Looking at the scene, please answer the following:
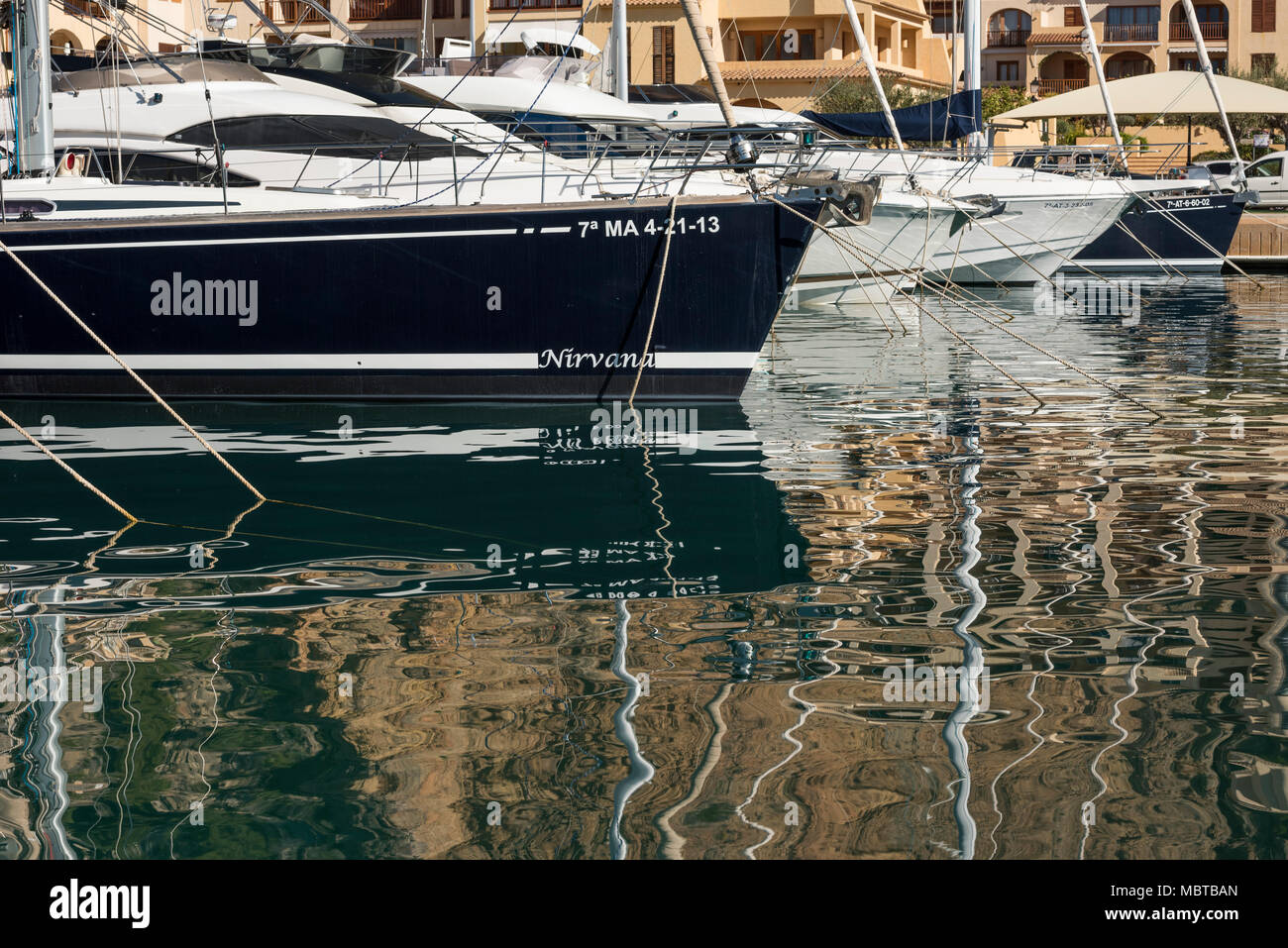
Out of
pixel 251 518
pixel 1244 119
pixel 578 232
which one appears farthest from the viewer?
pixel 1244 119

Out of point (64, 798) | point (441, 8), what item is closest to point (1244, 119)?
point (441, 8)

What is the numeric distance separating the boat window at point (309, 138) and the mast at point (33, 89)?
1284 mm

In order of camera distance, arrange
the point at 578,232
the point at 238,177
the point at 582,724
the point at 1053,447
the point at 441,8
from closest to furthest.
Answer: the point at 582,724 < the point at 1053,447 < the point at 578,232 < the point at 238,177 < the point at 441,8

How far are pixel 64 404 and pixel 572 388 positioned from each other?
386 cm

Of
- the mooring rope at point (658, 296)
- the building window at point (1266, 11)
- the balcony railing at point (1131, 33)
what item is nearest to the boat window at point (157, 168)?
the mooring rope at point (658, 296)

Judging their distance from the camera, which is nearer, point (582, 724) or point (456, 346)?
point (582, 724)

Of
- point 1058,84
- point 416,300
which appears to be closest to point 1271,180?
point 416,300

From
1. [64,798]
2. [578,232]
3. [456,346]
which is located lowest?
[64,798]

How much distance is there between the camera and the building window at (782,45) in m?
56.4

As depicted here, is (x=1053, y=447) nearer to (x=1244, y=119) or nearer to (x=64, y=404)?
(x=64, y=404)

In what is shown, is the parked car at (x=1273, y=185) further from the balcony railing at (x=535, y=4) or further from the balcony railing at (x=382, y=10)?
the balcony railing at (x=382, y=10)

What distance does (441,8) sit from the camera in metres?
58.0

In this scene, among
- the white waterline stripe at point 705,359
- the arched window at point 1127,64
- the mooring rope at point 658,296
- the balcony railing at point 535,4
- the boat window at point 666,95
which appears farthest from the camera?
the arched window at point 1127,64

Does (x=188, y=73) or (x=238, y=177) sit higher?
(x=188, y=73)
